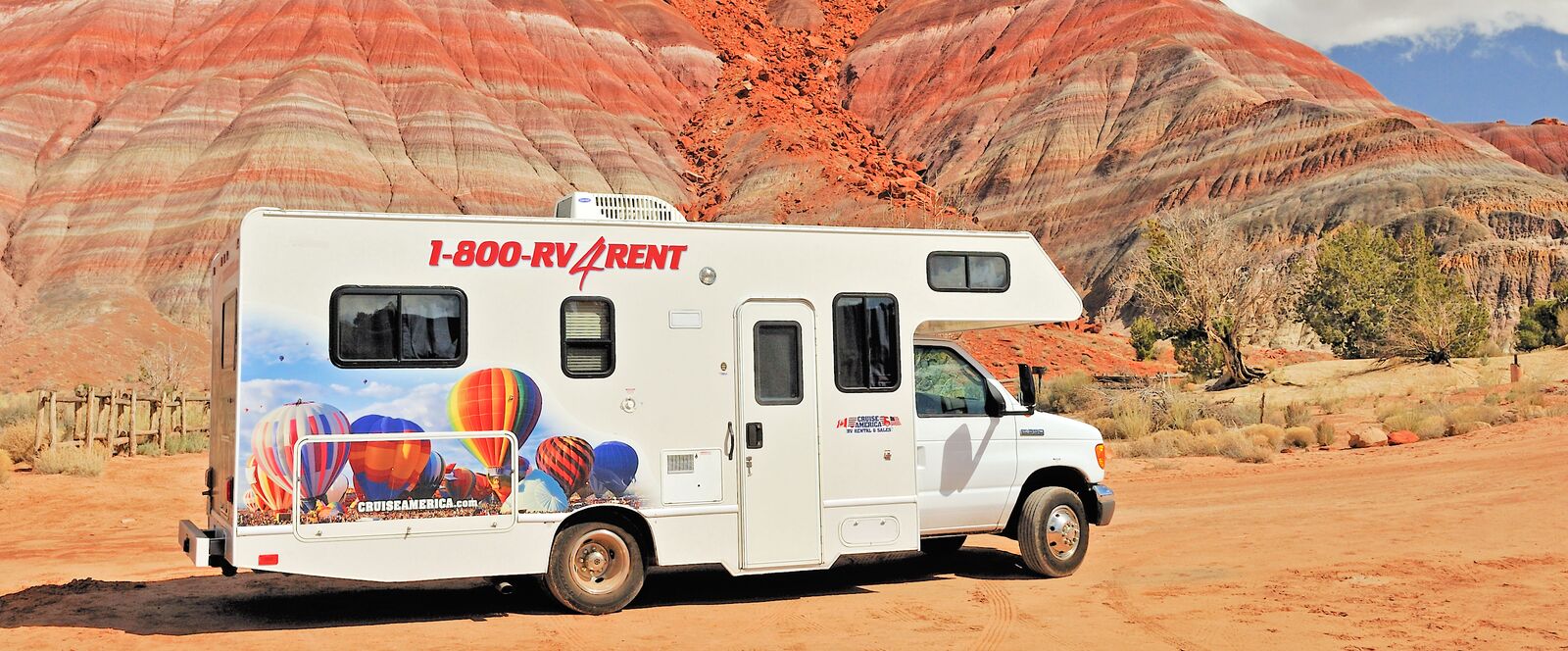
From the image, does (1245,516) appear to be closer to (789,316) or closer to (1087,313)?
(789,316)

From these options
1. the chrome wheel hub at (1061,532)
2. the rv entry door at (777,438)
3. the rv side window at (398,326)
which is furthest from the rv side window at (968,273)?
the rv side window at (398,326)

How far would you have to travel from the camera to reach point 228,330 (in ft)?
29.0

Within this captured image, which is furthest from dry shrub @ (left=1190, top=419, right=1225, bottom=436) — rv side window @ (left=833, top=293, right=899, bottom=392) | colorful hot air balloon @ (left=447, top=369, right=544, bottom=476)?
colorful hot air balloon @ (left=447, top=369, right=544, bottom=476)

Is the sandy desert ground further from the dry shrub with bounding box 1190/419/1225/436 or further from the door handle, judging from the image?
the dry shrub with bounding box 1190/419/1225/436

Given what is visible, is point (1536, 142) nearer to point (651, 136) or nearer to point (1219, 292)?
point (651, 136)

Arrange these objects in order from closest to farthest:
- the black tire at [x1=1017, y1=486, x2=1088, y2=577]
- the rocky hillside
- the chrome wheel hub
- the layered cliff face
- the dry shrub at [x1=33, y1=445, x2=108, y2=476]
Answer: the black tire at [x1=1017, y1=486, x2=1088, y2=577] → the chrome wheel hub → the dry shrub at [x1=33, y1=445, x2=108, y2=476] → the rocky hillside → the layered cliff face

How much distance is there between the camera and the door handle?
923cm

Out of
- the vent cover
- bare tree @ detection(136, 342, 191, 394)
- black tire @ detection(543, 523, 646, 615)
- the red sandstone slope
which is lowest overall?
black tire @ detection(543, 523, 646, 615)

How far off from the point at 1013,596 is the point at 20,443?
18.8m

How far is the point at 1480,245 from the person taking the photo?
58500 millimetres

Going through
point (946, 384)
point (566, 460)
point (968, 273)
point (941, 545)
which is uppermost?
point (968, 273)

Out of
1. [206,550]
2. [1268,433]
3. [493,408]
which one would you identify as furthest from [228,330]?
[1268,433]

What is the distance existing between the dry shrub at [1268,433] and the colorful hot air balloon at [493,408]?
53.9 ft

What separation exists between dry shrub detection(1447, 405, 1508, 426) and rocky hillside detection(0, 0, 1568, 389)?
129 ft
